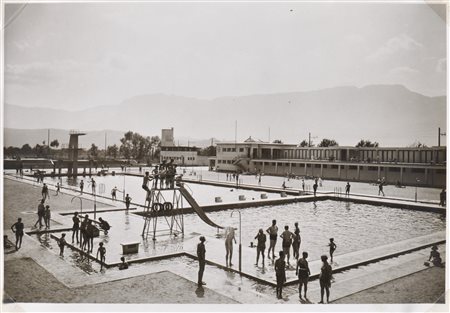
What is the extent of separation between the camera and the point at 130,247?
1126 cm

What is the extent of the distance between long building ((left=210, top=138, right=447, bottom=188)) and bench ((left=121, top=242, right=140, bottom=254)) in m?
18.0

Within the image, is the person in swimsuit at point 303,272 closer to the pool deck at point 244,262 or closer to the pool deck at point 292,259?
the pool deck at point 244,262

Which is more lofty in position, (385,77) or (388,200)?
(385,77)

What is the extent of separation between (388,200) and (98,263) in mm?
18259

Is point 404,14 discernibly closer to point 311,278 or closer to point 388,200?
point 311,278

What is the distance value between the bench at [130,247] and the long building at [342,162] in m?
18.0

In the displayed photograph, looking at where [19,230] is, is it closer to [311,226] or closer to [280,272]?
Answer: [280,272]

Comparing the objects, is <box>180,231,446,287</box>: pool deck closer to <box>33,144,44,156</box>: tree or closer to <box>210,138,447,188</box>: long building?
<box>210,138,447,188</box>: long building

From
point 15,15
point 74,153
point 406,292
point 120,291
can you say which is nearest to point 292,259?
point 406,292

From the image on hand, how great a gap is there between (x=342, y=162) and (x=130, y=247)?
107 ft

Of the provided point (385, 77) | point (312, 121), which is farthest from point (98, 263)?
point (312, 121)

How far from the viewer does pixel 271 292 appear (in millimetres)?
8734

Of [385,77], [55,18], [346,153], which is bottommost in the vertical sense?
[346,153]

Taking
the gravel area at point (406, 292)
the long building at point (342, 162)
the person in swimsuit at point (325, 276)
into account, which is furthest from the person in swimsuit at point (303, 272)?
the long building at point (342, 162)
